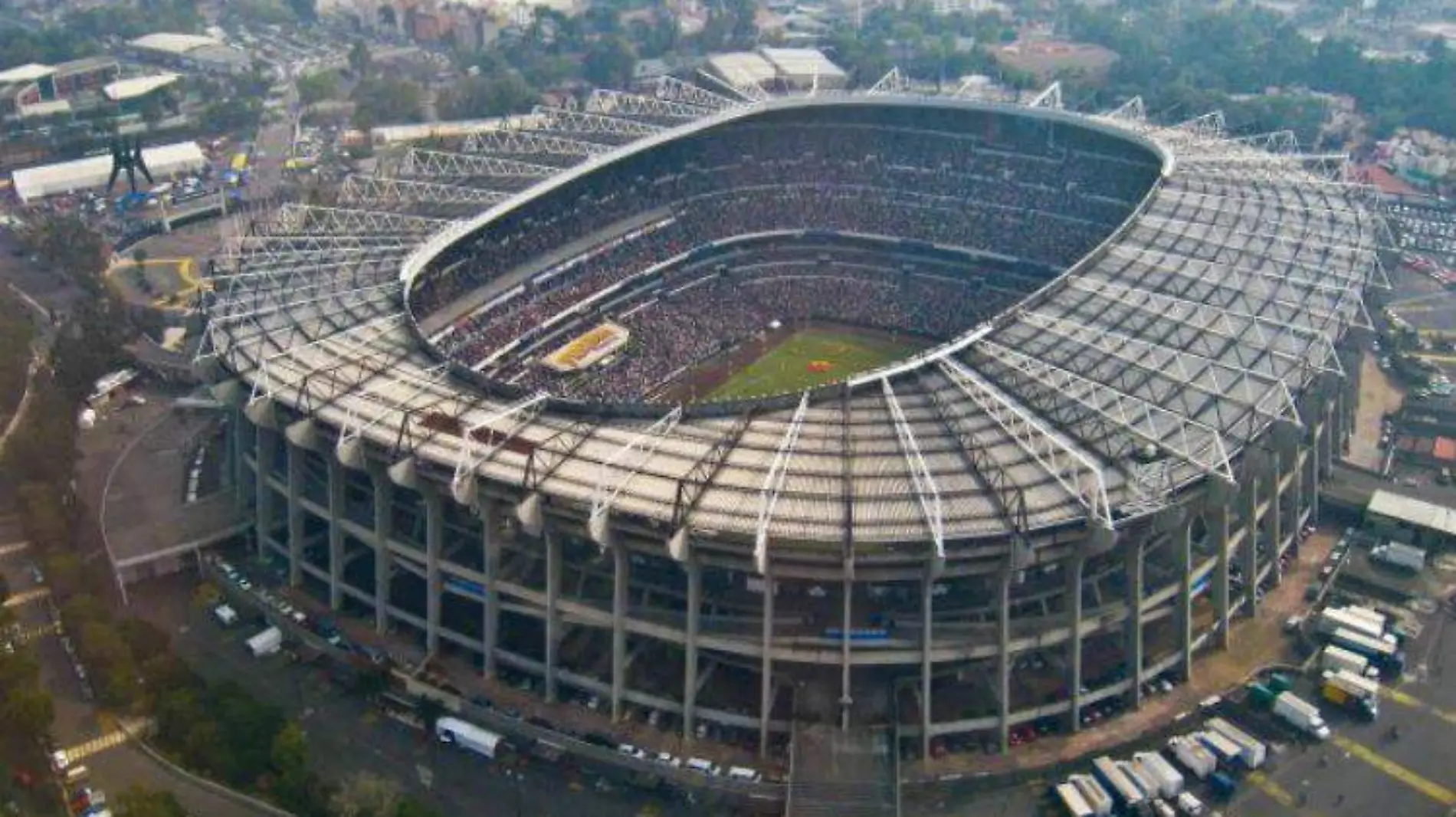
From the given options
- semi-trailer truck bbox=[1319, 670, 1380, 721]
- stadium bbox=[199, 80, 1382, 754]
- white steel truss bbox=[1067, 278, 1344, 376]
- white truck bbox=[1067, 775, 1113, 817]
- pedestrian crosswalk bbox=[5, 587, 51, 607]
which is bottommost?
pedestrian crosswalk bbox=[5, 587, 51, 607]

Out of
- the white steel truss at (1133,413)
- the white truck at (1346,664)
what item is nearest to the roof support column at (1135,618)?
the white steel truss at (1133,413)

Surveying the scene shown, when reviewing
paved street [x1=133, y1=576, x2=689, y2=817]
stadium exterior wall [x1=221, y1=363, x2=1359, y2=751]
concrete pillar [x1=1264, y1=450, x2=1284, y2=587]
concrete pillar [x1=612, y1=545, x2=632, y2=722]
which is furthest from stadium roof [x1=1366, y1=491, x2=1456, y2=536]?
paved street [x1=133, y1=576, x2=689, y2=817]

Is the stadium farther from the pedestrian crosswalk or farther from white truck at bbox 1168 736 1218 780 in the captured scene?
the pedestrian crosswalk

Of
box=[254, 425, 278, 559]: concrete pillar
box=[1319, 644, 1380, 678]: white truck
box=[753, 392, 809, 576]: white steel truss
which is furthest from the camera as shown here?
box=[254, 425, 278, 559]: concrete pillar

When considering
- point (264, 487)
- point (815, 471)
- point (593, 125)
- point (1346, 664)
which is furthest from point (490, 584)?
point (593, 125)

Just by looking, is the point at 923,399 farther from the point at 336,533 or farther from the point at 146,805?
the point at 146,805

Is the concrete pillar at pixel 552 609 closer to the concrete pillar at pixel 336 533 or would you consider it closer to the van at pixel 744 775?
the van at pixel 744 775

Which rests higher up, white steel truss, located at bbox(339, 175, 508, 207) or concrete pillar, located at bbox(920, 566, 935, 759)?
white steel truss, located at bbox(339, 175, 508, 207)

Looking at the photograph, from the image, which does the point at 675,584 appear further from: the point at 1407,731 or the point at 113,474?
the point at 113,474
